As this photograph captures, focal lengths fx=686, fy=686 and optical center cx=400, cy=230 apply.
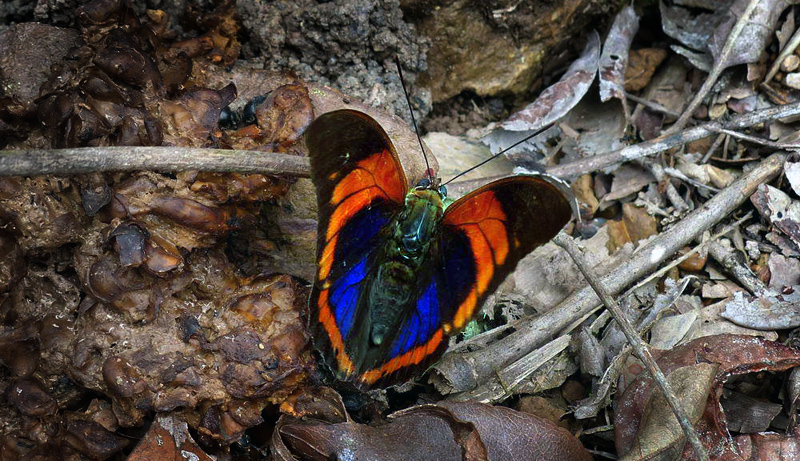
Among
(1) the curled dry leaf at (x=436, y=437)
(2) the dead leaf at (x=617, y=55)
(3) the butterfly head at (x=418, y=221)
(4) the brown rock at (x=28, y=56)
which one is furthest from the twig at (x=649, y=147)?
(4) the brown rock at (x=28, y=56)

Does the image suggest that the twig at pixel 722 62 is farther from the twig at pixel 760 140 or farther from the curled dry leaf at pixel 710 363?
the curled dry leaf at pixel 710 363

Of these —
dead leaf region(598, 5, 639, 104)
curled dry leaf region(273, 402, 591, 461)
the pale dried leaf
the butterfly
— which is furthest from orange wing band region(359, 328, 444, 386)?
dead leaf region(598, 5, 639, 104)

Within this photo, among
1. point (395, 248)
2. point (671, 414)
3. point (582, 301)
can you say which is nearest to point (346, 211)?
point (395, 248)

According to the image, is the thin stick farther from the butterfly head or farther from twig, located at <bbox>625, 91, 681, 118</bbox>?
the butterfly head

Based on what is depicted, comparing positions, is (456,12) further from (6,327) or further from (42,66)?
(6,327)

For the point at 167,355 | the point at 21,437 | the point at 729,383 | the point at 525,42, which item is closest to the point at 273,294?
the point at 167,355

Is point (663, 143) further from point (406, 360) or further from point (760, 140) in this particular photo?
point (406, 360)
